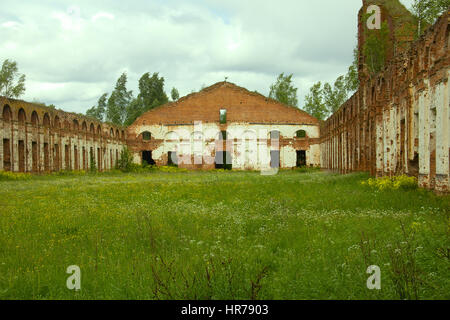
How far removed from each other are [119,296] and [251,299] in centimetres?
139

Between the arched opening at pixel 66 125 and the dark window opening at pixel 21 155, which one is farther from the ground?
the arched opening at pixel 66 125

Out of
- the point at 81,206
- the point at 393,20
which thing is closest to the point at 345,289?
the point at 81,206

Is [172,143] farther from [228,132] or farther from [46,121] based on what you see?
[46,121]

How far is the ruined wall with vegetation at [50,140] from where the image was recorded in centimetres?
2555

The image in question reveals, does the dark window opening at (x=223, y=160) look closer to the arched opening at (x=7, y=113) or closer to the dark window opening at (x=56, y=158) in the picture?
the dark window opening at (x=56, y=158)

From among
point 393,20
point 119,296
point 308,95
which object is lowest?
point 119,296

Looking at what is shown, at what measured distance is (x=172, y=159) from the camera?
1676 inches

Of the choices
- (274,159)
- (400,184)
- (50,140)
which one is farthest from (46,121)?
(400,184)

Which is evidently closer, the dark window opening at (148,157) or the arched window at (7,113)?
the arched window at (7,113)

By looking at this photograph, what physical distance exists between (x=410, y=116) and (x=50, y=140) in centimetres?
2387

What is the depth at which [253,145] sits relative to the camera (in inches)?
1665

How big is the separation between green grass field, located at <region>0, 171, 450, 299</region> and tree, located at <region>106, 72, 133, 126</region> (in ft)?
162

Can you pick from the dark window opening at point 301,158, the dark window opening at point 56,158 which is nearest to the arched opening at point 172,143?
the dark window opening at point 301,158

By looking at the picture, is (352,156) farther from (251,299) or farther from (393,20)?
(251,299)
